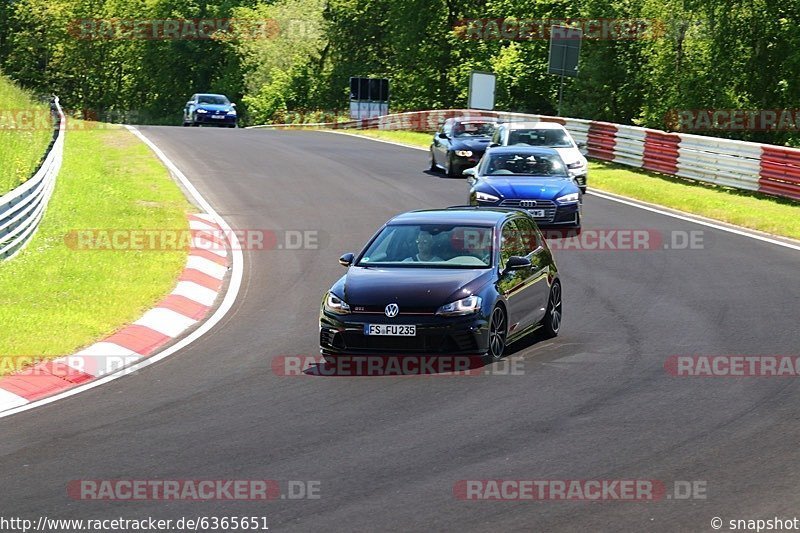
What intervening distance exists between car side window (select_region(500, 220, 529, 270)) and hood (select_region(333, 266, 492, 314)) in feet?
1.76

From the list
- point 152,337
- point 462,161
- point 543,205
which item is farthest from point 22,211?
point 462,161

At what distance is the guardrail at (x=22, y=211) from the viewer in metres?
17.3

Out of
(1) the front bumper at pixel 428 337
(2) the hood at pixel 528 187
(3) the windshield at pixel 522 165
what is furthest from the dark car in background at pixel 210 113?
(1) the front bumper at pixel 428 337

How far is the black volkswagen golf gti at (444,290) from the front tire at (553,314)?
11 mm

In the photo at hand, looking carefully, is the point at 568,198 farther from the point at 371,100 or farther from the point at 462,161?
the point at 371,100

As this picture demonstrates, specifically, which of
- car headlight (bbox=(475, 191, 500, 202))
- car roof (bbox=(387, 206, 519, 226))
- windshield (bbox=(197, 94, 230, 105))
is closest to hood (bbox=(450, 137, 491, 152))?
car headlight (bbox=(475, 191, 500, 202))

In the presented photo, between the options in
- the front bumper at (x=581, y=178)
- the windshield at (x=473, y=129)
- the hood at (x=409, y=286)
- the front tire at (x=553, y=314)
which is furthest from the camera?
the windshield at (x=473, y=129)

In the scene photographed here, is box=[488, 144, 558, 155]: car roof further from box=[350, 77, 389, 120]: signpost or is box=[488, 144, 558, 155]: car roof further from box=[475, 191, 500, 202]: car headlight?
box=[350, 77, 389, 120]: signpost

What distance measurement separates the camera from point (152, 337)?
45.6ft

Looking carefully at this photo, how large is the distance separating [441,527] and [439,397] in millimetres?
3597

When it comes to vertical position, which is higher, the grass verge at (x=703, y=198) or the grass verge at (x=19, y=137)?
the grass verge at (x=19, y=137)

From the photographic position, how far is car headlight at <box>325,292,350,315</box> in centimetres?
1238

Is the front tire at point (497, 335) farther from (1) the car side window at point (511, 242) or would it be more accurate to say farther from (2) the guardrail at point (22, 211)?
(2) the guardrail at point (22, 211)

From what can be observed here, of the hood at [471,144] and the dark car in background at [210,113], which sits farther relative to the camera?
the dark car in background at [210,113]
